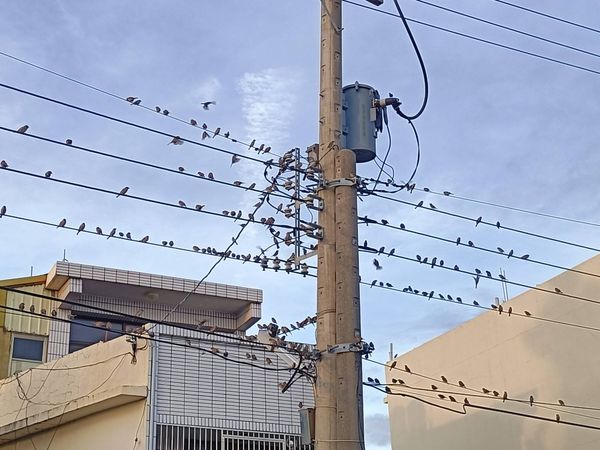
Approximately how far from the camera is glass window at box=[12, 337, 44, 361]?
20766 mm

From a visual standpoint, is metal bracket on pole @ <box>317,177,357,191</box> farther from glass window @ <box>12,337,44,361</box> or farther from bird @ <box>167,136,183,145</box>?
glass window @ <box>12,337,44,361</box>

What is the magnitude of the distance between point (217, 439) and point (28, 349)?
793 cm

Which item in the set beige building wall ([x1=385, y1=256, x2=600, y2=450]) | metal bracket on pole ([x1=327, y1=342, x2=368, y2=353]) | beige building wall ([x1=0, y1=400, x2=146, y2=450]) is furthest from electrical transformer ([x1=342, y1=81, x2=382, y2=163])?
beige building wall ([x1=385, y1=256, x2=600, y2=450])

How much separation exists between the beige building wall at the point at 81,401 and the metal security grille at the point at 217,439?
38 centimetres

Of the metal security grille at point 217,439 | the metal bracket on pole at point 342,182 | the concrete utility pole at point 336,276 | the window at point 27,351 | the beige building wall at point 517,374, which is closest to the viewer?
the concrete utility pole at point 336,276

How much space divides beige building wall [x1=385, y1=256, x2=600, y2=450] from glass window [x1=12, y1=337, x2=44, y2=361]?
26.5 ft

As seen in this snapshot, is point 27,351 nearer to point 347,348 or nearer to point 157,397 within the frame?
point 157,397

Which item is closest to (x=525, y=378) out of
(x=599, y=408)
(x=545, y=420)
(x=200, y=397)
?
(x=545, y=420)

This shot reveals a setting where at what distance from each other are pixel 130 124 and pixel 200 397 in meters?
6.64

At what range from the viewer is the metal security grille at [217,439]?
14258 mm

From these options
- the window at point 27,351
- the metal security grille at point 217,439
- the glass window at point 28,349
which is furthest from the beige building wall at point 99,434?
the glass window at point 28,349

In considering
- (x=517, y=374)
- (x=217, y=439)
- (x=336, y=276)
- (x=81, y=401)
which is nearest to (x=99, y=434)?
(x=81, y=401)

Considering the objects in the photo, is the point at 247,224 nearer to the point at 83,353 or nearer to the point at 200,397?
the point at 200,397

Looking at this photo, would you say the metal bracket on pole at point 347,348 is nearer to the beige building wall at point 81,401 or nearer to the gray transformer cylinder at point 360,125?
the gray transformer cylinder at point 360,125
